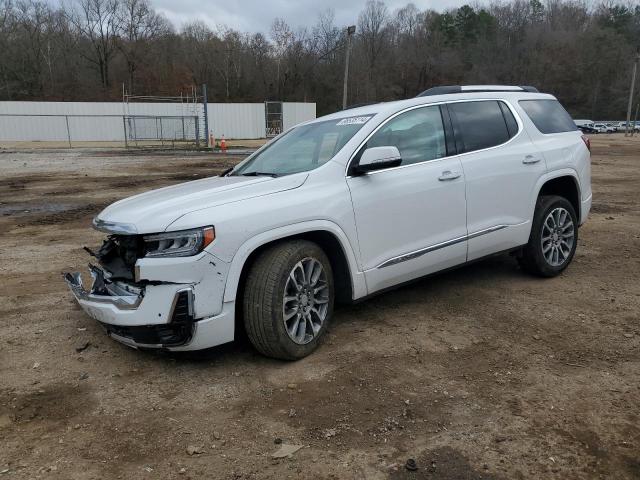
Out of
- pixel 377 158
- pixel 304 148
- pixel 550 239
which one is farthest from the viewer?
pixel 550 239

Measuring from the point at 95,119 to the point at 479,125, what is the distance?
41131mm

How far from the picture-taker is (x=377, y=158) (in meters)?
3.77

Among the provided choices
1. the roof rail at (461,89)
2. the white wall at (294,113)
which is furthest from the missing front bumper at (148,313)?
the white wall at (294,113)

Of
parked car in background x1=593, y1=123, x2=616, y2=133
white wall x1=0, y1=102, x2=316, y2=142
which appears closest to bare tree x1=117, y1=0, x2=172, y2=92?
white wall x1=0, y1=102, x2=316, y2=142

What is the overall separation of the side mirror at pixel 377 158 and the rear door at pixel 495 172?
38.6 inches

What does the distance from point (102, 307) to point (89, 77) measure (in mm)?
74700

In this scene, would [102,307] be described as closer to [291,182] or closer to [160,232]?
[160,232]

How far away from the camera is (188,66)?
72.9 meters

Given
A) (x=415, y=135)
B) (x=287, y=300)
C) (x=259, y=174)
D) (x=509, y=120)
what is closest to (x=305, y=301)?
(x=287, y=300)

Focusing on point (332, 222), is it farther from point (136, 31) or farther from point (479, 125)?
point (136, 31)

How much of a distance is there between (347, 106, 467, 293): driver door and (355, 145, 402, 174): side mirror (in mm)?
93

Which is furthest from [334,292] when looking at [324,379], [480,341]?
[480,341]

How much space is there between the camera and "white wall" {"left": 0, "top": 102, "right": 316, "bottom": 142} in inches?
1560

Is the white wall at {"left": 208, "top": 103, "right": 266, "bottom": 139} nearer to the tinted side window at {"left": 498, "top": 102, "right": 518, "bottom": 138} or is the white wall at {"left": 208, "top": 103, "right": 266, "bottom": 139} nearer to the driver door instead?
the tinted side window at {"left": 498, "top": 102, "right": 518, "bottom": 138}
